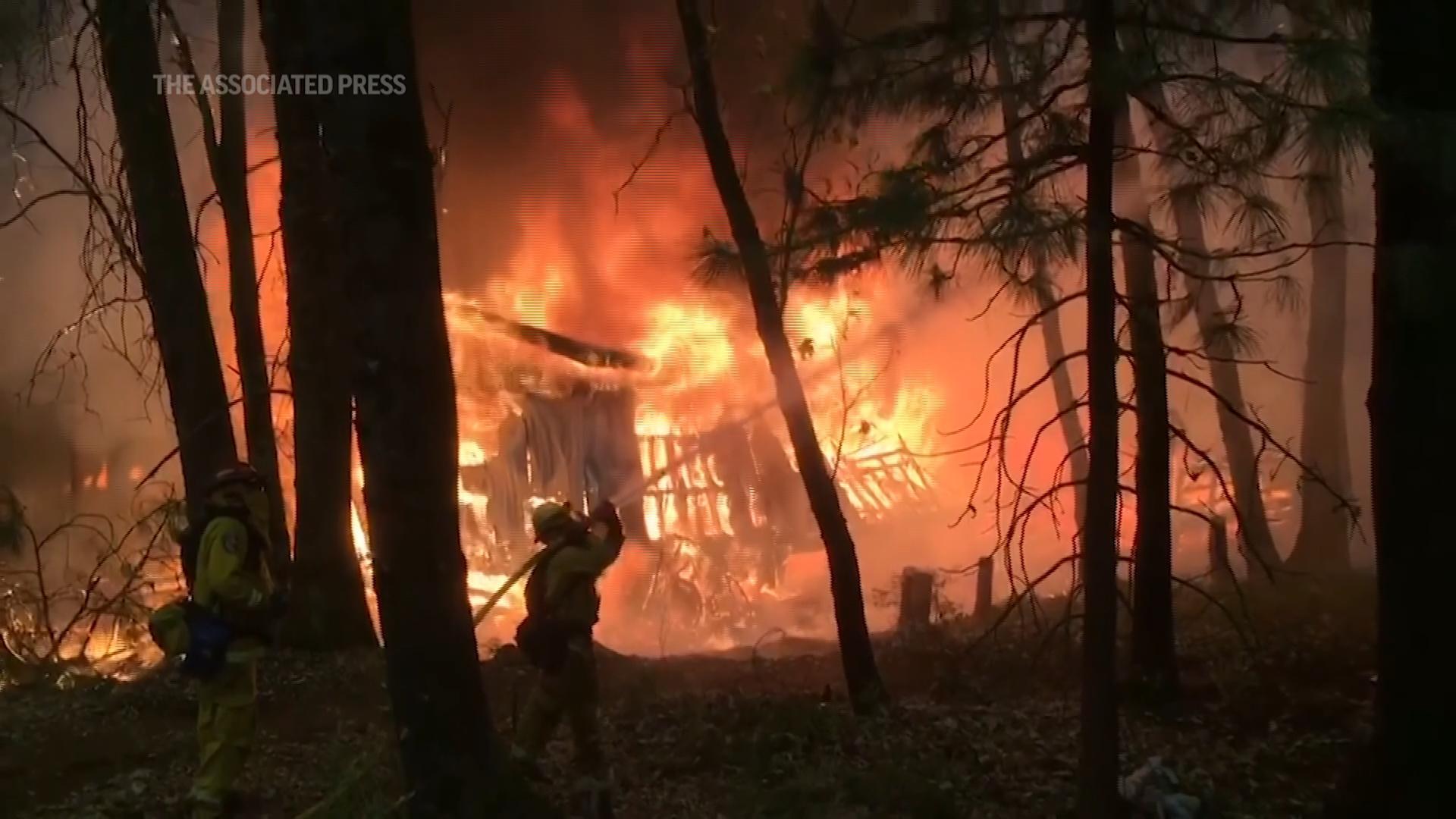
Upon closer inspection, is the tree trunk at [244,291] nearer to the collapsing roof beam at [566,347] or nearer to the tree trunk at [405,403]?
the tree trunk at [405,403]

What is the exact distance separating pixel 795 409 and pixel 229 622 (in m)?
3.29

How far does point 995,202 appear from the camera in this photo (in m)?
4.48

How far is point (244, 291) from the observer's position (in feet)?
27.7

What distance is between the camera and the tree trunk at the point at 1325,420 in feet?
38.2

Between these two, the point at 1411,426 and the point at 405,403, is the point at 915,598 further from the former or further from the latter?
the point at 405,403

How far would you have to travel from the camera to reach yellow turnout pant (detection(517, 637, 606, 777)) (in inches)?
195

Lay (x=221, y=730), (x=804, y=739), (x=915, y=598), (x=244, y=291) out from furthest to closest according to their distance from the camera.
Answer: (x=915, y=598) → (x=244, y=291) → (x=804, y=739) → (x=221, y=730)

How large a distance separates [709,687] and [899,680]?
4.39 feet

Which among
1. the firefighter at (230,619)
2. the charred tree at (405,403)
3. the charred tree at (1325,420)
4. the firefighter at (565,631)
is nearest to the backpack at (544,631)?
the firefighter at (565,631)

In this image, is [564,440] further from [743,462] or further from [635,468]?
[743,462]

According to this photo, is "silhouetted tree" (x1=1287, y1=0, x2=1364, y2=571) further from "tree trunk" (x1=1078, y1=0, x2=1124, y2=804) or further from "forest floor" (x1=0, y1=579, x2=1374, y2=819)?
"tree trunk" (x1=1078, y1=0, x2=1124, y2=804)

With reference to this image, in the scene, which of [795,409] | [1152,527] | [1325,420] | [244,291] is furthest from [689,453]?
[1152,527]

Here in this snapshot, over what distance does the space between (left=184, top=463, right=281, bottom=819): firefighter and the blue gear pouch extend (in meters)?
0.03

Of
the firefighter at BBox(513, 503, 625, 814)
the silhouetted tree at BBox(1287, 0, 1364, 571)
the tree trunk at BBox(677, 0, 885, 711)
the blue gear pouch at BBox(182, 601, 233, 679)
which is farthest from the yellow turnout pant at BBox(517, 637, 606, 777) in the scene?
the silhouetted tree at BBox(1287, 0, 1364, 571)
